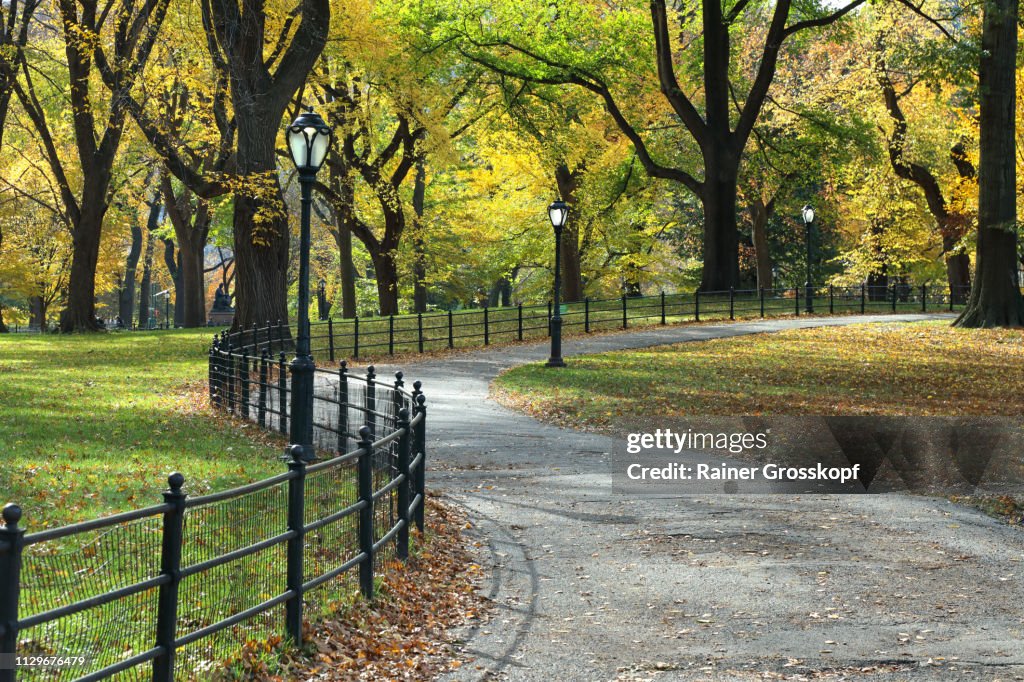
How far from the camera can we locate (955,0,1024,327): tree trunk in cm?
3175

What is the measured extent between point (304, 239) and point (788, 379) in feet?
42.0

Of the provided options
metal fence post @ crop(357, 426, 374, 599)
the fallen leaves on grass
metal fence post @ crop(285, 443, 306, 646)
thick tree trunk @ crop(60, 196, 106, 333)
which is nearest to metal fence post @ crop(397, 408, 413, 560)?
the fallen leaves on grass

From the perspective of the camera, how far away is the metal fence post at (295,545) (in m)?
6.96

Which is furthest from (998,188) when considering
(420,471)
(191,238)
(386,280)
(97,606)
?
(97,606)

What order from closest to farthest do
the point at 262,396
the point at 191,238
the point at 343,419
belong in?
the point at 343,419
the point at 262,396
the point at 191,238

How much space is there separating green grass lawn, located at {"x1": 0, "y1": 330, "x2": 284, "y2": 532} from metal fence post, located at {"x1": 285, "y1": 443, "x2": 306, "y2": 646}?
3687 mm

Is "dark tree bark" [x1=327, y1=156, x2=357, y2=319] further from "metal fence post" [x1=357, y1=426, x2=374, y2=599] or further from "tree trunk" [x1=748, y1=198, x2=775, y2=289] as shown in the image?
"metal fence post" [x1=357, y1=426, x2=374, y2=599]

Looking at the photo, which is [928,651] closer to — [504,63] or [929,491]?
[929,491]

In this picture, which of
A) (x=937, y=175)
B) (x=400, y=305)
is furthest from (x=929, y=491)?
(x=400, y=305)

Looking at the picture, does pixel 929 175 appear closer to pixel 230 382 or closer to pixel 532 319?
pixel 532 319

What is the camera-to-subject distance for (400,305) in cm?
8012

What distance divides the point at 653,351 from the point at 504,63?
571 inches

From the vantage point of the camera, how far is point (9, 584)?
4461 millimetres

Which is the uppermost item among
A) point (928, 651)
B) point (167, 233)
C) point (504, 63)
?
point (504, 63)
